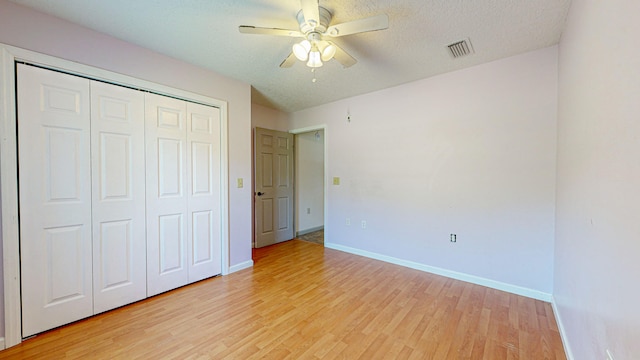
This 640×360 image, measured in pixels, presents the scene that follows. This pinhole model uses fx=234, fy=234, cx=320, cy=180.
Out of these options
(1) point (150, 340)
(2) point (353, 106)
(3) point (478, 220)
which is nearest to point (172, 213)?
(1) point (150, 340)

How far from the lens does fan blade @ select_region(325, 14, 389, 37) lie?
156 centimetres

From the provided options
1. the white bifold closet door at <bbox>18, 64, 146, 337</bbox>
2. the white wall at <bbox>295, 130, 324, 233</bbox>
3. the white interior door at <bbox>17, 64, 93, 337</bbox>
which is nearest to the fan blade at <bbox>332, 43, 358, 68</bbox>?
the white bifold closet door at <bbox>18, 64, 146, 337</bbox>

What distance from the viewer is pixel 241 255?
3.13 m

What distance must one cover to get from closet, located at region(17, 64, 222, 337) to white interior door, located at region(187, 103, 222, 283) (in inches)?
0.5

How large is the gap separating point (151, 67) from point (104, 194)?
1.31 metres

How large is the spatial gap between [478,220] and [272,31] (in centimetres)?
282

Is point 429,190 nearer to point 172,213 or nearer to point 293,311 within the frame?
point 293,311

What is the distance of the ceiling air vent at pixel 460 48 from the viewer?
2215 mm

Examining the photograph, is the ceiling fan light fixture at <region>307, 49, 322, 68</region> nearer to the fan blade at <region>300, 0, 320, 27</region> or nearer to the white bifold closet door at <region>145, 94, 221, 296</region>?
the fan blade at <region>300, 0, 320, 27</region>

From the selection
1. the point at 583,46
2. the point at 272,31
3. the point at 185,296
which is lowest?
the point at 185,296

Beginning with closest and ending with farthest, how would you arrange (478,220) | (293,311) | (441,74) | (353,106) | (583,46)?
1. (583,46)
2. (293,311)
3. (478,220)
4. (441,74)
5. (353,106)

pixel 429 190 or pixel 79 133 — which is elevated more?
pixel 79 133

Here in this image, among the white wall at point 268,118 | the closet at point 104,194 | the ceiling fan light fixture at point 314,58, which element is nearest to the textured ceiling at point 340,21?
the ceiling fan light fixture at point 314,58

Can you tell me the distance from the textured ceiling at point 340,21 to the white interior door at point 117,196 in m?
0.63
